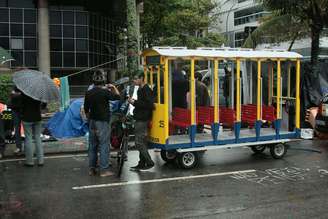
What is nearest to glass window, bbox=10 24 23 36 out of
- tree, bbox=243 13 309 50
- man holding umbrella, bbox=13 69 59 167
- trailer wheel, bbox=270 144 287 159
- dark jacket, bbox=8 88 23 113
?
tree, bbox=243 13 309 50

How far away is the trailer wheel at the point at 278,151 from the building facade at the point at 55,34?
2108cm

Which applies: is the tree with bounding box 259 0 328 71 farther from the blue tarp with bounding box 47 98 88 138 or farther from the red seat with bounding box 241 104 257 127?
the blue tarp with bounding box 47 98 88 138

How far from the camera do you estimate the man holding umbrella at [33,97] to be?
30.4 ft

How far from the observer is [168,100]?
378 inches

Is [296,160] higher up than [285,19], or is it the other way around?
[285,19]

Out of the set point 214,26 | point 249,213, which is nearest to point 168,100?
point 249,213

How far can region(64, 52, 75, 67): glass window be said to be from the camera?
3052 centimetres

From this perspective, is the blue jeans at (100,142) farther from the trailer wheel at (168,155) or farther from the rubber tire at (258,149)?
the rubber tire at (258,149)

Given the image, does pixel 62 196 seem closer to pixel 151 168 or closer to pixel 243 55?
pixel 151 168

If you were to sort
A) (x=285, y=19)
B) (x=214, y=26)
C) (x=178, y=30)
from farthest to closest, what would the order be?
(x=214, y=26) < (x=178, y=30) < (x=285, y=19)

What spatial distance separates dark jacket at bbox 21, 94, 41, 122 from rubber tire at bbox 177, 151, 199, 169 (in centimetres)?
283

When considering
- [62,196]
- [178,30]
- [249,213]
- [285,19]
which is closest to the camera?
[249,213]

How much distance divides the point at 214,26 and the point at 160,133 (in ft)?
123

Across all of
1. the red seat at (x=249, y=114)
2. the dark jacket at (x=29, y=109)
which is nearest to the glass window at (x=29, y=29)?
the dark jacket at (x=29, y=109)
